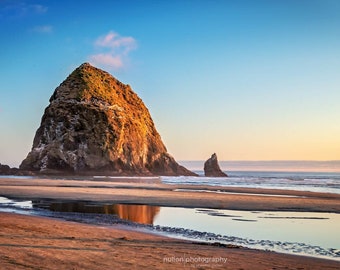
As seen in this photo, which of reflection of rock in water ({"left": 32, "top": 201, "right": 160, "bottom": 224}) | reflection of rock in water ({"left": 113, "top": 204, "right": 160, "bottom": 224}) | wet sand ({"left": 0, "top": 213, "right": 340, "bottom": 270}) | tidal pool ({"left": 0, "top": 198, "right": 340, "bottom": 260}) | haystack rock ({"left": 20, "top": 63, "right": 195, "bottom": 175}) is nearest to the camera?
wet sand ({"left": 0, "top": 213, "right": 340, "bottom": 270})

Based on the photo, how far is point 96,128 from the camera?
127375 millimetres

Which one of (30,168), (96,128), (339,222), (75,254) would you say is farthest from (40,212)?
Answer: (96,128)

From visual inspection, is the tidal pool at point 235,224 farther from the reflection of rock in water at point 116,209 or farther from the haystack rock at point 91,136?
the haystack rock at point 91,136

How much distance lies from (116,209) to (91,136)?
10372cm

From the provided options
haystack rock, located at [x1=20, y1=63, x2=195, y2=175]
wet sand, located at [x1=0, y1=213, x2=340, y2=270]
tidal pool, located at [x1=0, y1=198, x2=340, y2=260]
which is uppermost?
haystack rock, located at [x1=20, y1=63, x2=195, y2=175]

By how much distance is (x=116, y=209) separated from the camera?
972 inches

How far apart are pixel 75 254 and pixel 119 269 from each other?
6.30 ft

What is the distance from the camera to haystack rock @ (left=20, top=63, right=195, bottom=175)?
119m

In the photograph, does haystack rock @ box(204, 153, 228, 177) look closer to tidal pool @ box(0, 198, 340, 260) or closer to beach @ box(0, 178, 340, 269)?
tidal pool @ box(0, 198, 340, 260)

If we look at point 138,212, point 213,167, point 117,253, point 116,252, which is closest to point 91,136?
point 213,167

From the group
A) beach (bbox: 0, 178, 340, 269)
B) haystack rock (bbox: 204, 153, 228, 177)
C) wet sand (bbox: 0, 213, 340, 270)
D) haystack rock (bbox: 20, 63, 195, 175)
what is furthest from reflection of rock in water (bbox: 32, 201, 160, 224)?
haystack rock (bbox: 204, 153, 228, 177)

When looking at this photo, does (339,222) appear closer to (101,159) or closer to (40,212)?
(40,212)

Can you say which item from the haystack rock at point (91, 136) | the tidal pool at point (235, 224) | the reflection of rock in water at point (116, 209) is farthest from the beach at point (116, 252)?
the haystack rock at point (91, 136)

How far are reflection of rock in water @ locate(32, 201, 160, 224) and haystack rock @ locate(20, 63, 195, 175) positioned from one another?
294ft
